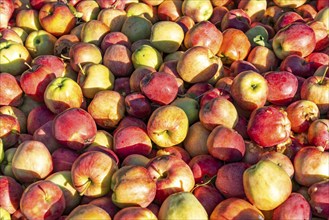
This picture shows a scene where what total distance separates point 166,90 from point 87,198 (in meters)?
1.29

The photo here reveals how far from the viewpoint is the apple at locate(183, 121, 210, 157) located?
3.78 metres

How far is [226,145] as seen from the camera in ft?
11.3

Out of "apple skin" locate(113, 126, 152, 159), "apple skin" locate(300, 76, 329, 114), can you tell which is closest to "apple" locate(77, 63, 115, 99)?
"apple skin" locate(113, 126, 152, 159)

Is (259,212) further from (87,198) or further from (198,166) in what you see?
(87,198)

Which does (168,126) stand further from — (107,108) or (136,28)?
(136,28)

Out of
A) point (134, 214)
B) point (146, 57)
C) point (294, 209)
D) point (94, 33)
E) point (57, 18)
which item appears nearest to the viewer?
point (134, 214)

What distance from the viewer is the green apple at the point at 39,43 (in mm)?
5191

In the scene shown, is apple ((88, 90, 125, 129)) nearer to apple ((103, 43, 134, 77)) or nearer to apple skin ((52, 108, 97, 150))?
apple skin ((52, 108, 97, 150))

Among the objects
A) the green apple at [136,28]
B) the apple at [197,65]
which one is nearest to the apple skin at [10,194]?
the apple at [197,65]

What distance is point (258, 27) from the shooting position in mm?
5199

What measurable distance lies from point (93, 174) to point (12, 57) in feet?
7.73

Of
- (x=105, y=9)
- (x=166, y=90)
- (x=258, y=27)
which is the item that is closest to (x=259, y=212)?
(x=166, y=90)

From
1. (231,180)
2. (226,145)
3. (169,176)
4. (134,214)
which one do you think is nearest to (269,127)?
(226,145)

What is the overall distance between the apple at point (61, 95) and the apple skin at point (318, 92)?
89.8 inches
